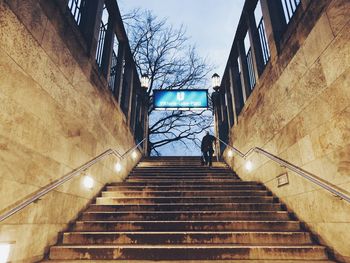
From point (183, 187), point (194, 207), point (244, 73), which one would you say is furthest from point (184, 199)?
point (244, 73)

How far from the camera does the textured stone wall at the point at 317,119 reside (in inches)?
118


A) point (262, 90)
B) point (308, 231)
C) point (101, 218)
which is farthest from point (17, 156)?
point (262, 90)

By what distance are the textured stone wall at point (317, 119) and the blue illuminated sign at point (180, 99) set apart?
577 cm

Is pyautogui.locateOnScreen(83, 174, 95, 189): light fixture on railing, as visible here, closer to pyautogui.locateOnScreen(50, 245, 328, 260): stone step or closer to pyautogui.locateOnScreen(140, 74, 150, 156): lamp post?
pyautogui.locateOnScreen(50, 245, 328, 260): stone step

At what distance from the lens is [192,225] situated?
3.96 metres

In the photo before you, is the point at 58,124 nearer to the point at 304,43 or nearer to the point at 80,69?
the point at 80,69

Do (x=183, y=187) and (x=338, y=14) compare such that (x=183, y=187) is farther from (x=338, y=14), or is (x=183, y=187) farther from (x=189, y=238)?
(x=338, y=14)

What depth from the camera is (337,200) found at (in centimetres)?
315

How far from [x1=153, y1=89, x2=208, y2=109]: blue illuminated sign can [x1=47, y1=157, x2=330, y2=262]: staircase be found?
5.90 m

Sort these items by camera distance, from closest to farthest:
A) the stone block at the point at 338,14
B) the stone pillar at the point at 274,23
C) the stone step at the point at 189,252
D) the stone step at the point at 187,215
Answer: the stone block at the point at 338,14, the stone step at the point at 189,252, the stone step at the point at 187,215, the stone pillar at the point at 274,23

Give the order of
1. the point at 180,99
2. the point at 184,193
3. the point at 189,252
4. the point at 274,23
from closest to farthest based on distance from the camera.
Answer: the point at 189,252 → the point at 184,193 → the point at 274,23 → the point at 180,99

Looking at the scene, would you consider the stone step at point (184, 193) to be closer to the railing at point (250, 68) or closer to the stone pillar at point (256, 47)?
the stone pillar at point (256, 47)

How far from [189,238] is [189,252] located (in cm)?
39

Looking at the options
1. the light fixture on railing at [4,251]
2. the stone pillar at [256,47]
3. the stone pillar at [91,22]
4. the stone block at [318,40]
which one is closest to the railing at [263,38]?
the stone pillar at [256,47]
